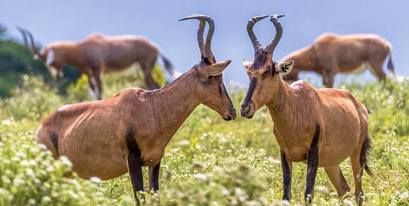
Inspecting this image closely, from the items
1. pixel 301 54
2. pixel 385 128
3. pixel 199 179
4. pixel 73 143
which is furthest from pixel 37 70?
pixel 199 179

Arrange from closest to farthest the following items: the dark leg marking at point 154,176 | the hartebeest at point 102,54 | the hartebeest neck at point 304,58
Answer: the dark leg marking at point 154,176 < the hartebeest neck at point 304,58 < the hartebeest at point 102,54

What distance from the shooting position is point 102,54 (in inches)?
1067

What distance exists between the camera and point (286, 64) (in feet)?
33.9

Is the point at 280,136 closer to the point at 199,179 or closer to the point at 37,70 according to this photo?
the point at 199,179

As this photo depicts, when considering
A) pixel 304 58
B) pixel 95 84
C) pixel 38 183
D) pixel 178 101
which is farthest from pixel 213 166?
pixel 95 84

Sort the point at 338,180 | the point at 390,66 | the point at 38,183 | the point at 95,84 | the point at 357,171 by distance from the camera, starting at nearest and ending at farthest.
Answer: the point at 38,183, the point at 357,171, the point at 338,180, the point at 390,66, the point at 95,84

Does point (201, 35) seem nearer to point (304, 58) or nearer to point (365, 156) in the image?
point (365, 156)

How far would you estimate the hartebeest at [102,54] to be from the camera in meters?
26.9

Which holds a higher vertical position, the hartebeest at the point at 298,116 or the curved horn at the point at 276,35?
the curved horn at the point at 276,35

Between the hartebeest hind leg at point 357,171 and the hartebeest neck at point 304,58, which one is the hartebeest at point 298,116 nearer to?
the hartebeest hind leg at point 357,171

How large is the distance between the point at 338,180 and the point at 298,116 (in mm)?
1570

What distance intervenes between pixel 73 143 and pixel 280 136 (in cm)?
194

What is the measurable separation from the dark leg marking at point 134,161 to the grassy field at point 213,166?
17cm

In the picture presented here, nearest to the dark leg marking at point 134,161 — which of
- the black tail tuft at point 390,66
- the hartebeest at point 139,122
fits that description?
the hartebeest at point 139,122
